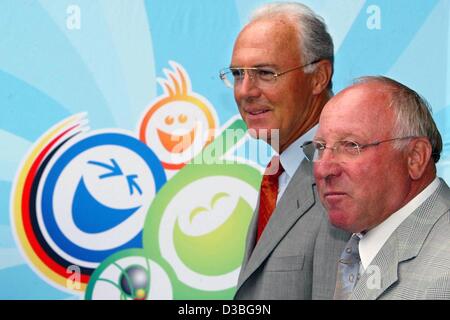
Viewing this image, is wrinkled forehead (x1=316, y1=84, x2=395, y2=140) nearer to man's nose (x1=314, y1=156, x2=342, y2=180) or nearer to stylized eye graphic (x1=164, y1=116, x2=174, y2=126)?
man's nose (x1=314, y1=156, x2=342, y2=180)

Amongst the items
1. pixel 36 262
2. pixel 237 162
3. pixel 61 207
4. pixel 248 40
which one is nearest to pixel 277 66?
pixel 248 40

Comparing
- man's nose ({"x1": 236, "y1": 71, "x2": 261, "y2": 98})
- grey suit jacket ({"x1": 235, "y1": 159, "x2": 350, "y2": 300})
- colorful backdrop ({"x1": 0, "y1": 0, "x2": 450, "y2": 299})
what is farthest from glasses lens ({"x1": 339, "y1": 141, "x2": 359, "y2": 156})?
colorful backdrop ({"x1": 0, "y1": 0, "x2": 450, "y2": 299})

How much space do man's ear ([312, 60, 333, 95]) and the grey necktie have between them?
522mm

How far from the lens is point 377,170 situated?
1.28 metres

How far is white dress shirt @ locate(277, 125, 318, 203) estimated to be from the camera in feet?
5.34

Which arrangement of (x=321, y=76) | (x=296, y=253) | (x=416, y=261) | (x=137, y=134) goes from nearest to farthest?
(x=416, y=261) → (x=296, y=253) → (x=321, y=76) → (x=137, y=134)

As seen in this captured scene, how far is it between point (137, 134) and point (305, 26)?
0.76m

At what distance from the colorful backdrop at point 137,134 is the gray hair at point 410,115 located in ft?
2.78

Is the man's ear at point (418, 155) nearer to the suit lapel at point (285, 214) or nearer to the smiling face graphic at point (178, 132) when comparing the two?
the suit lapel at point (285, 214)

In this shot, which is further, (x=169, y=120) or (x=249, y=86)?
(x=169, y=120)

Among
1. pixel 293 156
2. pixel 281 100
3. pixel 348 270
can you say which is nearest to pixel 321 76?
pixel 281 100

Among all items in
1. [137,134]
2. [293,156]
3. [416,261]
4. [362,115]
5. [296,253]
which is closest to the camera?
[416,261]

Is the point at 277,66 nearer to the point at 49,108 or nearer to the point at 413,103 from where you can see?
the point at 413,103

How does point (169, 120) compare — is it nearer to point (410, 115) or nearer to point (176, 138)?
point (176, 138)
